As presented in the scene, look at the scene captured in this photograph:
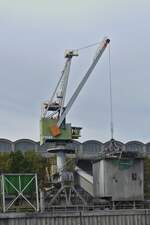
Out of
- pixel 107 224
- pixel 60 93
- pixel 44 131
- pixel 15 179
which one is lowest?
pixel 107 224

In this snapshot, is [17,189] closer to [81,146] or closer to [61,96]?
[61,96]

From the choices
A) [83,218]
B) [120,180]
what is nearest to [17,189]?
[83,218]

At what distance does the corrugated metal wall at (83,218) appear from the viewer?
5284cm

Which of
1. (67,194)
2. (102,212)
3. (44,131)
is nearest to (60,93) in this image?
(44,131)

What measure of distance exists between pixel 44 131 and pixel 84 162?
6.93 meters

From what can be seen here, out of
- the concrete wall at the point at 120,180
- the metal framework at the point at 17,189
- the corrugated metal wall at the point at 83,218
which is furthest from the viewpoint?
the concrete wall at the point at 120,180

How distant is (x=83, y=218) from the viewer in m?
54.5

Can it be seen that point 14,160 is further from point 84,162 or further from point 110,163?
point 110,163

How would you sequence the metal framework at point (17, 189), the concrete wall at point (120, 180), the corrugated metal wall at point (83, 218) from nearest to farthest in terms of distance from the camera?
the corrugated metal wall at point (83, 218), the metal framework at point (17, 189), the concrete wall at point (120, 180)

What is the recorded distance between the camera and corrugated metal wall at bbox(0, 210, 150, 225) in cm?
5284

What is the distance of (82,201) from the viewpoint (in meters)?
64.6

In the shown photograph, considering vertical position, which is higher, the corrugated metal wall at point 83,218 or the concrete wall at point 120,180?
the concrete wall at point 120,180

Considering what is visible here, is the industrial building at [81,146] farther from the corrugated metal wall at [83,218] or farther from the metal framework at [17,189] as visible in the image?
the corrugated metal wall at [83,218]

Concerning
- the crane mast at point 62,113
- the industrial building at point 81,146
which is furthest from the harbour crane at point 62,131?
the industrial building at point 81,146
